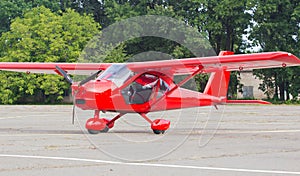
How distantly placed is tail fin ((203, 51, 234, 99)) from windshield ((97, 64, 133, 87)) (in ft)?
12.6

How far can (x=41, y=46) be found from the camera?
54.3 m

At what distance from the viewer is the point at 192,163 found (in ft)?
32.4

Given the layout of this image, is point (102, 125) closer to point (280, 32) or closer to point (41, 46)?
point (41, 46)

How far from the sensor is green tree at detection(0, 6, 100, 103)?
53156 mm

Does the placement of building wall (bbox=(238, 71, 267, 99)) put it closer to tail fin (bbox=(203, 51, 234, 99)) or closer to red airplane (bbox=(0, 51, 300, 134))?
tail fin (bbox=(203, 51, 234, 99))

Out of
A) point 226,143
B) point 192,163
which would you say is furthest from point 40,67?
point 192,163

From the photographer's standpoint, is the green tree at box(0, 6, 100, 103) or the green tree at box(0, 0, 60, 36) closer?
the green tree at box(0, 6, 100, 103)

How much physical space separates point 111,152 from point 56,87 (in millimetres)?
41655

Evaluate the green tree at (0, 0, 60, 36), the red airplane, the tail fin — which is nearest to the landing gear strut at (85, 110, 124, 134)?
the red airplane

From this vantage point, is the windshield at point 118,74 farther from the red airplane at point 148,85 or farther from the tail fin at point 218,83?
the tail fin at point 218,83

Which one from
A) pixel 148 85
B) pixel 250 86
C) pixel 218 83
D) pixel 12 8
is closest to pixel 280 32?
pixel 250 86

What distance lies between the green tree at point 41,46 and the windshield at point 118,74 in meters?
36.6

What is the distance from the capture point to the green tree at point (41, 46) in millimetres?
53156

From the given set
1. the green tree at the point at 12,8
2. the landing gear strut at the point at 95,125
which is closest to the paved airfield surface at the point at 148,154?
the landing gear strut at the point at 95,125
